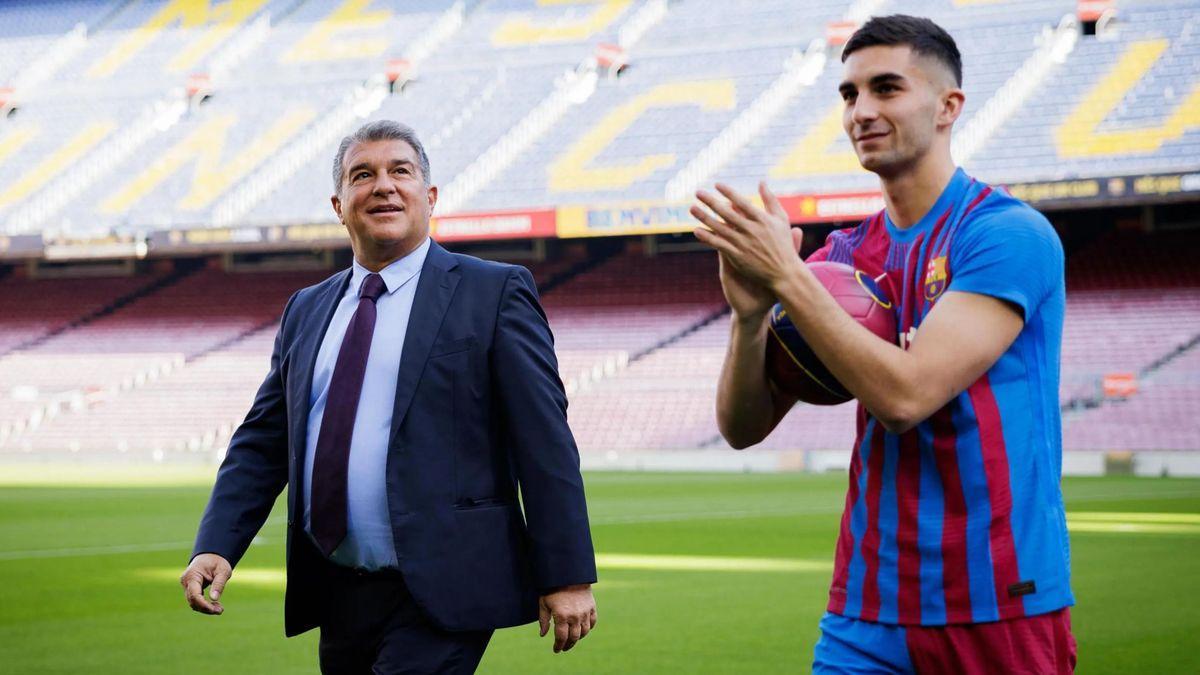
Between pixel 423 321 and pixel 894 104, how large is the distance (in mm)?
1313

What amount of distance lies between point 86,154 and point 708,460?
2153 centimetres

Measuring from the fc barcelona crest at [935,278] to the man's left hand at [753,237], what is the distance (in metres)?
0.39

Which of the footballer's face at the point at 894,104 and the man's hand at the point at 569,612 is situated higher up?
the footballer's face at the point at 894,104

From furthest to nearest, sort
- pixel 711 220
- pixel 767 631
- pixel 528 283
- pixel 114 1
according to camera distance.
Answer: pixel 114 1 → pixel 767 631 → pixel 528 283 → pixel 711 220

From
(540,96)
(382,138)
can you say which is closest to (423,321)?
(382,138)

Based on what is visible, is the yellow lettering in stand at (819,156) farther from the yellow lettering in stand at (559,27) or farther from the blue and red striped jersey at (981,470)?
the blue and red striped jersey at (981,470)

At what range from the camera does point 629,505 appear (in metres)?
17.9

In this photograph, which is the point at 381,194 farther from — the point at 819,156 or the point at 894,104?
the point at 819,156

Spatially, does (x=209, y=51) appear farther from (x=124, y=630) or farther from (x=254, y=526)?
(x=254, y=526)

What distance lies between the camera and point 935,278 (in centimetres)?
288

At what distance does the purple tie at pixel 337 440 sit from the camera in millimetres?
3551

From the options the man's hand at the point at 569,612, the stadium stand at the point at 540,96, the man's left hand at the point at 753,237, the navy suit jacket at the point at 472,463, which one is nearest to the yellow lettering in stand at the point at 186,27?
the stadium stand at the point at 540,96

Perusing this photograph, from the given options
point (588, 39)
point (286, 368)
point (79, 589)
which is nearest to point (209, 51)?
point (588, 39)

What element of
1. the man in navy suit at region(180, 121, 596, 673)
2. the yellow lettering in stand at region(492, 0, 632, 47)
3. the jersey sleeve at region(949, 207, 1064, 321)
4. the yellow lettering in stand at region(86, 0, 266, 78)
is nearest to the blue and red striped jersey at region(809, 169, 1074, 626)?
the jersey sleeve at region(949, 207, 1064, 321)
